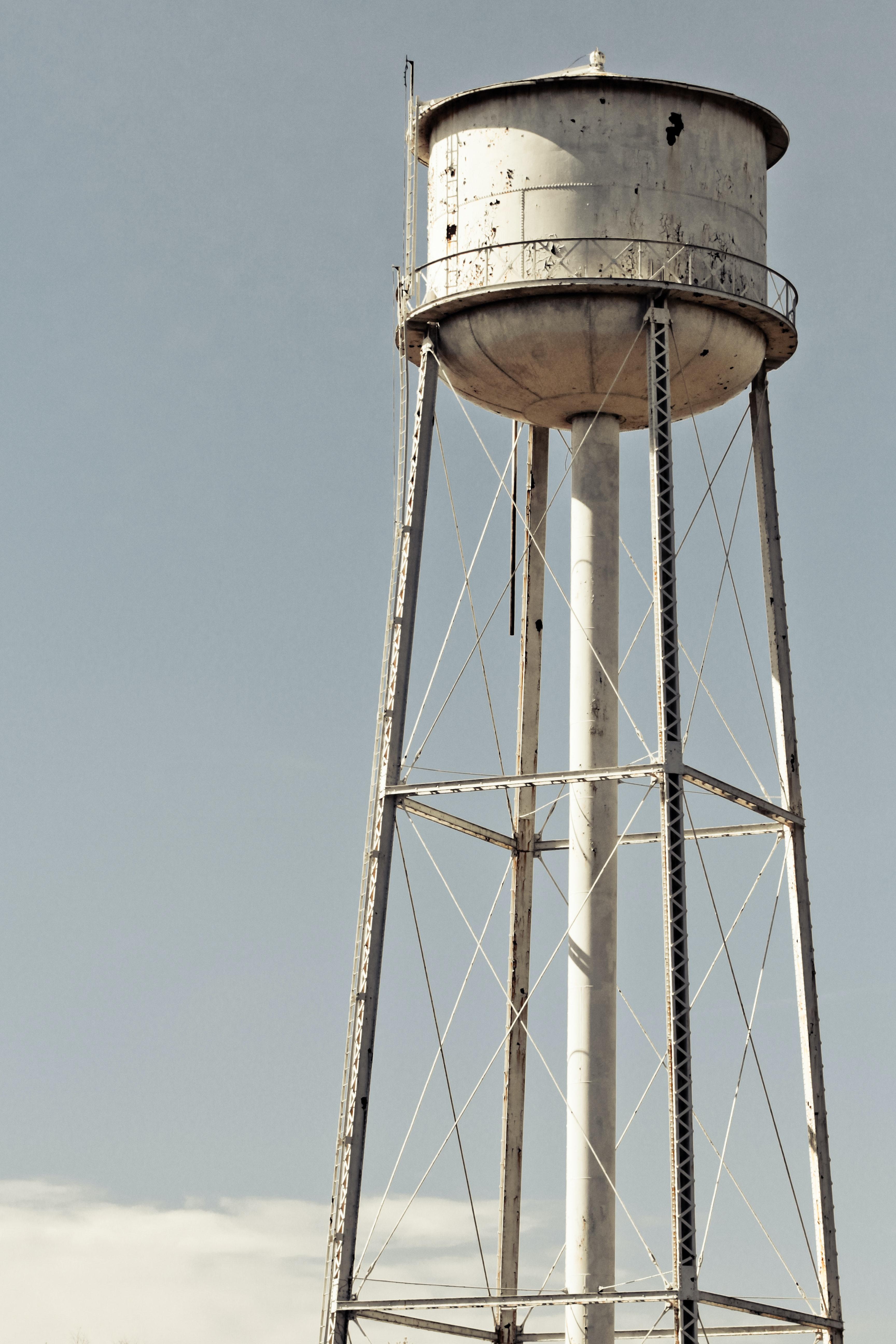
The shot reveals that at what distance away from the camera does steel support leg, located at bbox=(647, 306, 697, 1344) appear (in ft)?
82.2

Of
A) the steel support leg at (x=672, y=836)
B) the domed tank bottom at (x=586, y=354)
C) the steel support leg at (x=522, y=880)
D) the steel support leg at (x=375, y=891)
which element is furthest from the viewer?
the steel support leg at (x=522, y=880)

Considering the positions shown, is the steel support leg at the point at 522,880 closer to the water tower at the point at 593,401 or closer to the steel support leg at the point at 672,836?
the water tower at the point at 593,401

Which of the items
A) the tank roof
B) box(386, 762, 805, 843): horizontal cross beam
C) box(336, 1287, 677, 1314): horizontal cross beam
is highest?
the tank roof

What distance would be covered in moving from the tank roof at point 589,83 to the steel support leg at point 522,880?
4.12 meters

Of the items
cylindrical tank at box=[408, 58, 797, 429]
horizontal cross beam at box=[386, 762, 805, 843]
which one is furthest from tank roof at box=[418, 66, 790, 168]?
horizontal cross beam at box=[386, 762, 805, 843]

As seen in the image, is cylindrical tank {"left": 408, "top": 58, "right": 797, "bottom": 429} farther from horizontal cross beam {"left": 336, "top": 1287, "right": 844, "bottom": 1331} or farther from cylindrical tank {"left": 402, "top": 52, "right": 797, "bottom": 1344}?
horizontal cross beam {"left": 336, "top": 1287, "right": 844, "bottom": 1331}

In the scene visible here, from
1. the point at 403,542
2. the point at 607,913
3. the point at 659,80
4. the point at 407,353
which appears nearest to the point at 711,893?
the point at 607,913

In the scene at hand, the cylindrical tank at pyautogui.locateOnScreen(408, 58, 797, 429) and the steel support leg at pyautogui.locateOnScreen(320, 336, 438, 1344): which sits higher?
the cylindrical tank at pyautogui.locateOnScreen(408, 58, 797, 429)

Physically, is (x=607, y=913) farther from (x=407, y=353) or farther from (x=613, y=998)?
(x=407, y=353)

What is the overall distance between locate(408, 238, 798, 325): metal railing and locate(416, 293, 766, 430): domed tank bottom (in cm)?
25

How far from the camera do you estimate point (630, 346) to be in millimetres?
27922

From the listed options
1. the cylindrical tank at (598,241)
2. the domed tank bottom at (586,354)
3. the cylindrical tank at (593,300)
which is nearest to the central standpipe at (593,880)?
the cylindrical tank at (593,300)

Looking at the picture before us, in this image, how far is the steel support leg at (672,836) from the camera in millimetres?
25047

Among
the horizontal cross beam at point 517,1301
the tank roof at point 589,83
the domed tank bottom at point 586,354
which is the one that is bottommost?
the horizontal cross beam at point 517,1301
